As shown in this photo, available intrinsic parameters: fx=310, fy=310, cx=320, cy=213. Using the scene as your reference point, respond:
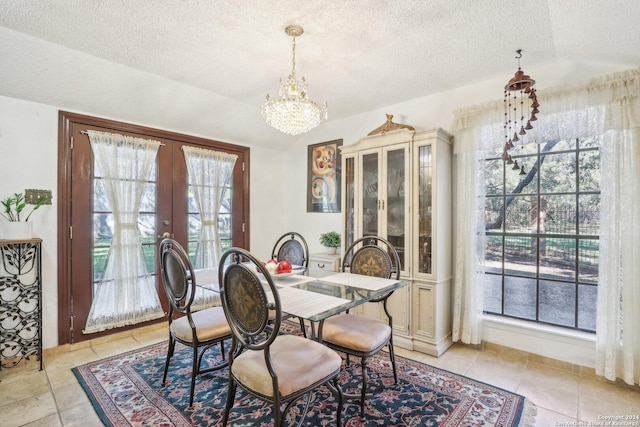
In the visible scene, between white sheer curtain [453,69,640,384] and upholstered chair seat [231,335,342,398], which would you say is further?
white sheer curtain [453,69,640,384]

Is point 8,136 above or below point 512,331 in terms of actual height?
above

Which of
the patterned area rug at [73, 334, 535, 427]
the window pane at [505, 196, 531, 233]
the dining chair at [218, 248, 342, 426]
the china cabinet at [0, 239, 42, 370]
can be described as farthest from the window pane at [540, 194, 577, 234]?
the china cabinet at [0, 239, 42, 370]

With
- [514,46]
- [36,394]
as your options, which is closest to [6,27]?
[36,394]

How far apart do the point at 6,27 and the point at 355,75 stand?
259 cm

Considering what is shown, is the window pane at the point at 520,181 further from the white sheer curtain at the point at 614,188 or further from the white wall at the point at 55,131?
the white wall at the point at 55,131

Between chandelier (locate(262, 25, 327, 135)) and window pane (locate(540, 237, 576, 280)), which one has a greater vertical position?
chandelier (locate(262, 25, 327, 135))

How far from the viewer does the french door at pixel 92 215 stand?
9.42ft

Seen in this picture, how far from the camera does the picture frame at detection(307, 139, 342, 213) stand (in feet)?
13.1

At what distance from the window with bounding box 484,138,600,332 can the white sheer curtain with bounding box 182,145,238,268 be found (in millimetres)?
3064

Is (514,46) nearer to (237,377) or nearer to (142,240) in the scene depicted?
(237,377)

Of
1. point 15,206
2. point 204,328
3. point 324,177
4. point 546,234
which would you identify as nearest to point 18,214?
point 15,206

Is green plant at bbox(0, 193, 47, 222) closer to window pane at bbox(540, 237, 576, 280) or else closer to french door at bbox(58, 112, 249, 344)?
french door at bbox(58, 112, 249, 344)

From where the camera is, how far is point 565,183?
2732mm

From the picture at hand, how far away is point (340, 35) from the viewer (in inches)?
87.7
